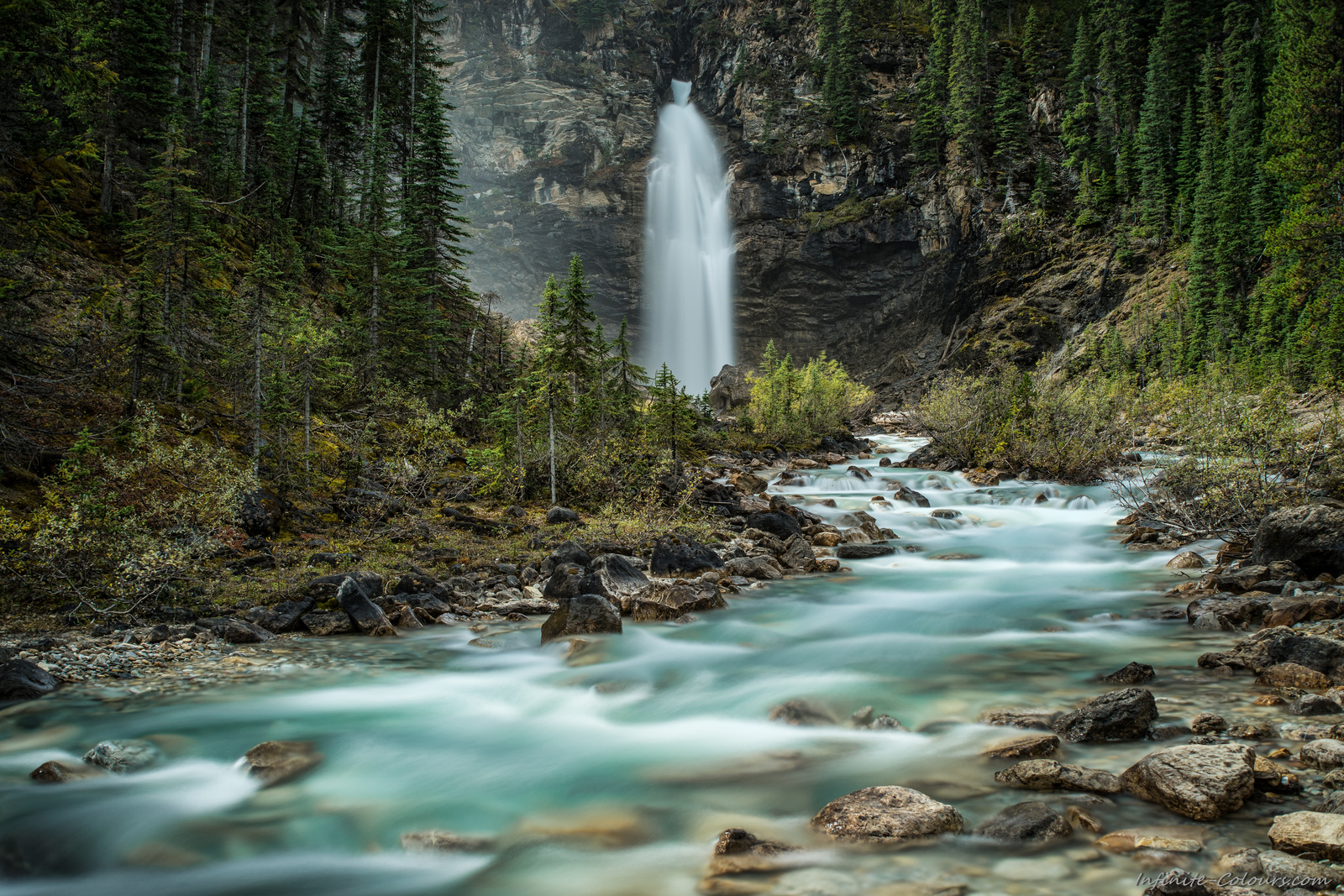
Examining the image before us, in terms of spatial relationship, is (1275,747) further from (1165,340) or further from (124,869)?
(1165,340)

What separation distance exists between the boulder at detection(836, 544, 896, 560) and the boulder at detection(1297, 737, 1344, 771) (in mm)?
11317

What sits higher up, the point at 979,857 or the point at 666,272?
the point at 666,272

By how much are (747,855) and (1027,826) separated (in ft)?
5.83

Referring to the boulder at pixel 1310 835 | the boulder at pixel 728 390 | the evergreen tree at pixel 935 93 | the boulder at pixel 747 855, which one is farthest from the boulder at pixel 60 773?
the evergreen tree at pixel 935 93

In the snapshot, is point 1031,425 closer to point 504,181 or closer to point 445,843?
point 445,843

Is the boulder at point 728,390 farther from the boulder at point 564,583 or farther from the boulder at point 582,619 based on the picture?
the boulder at point 582,619

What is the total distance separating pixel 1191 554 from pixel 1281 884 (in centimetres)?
1169

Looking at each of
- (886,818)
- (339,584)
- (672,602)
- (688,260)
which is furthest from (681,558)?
(688,260)

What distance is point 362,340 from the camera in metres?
22.5

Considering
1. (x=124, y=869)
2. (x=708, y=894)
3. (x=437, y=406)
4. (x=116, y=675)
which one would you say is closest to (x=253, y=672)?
(x=116, y=675)

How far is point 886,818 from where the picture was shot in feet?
15.0

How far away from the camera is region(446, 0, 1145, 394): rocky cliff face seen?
204ft

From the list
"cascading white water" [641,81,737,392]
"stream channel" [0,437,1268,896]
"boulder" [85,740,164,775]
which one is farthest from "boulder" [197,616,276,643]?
"cascading white water" [641,81,737,392]

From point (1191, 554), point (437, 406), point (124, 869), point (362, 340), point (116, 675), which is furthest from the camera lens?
point (437, 406)
